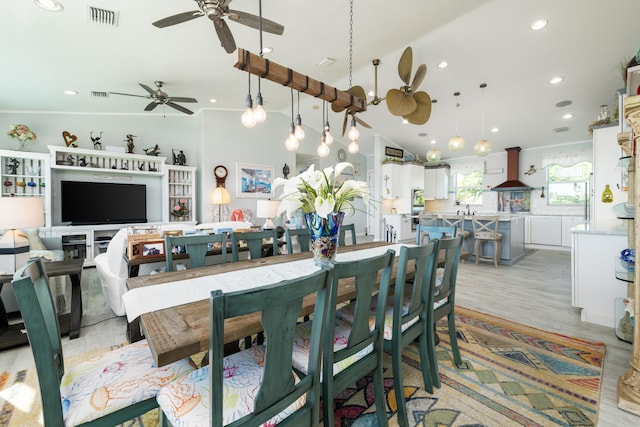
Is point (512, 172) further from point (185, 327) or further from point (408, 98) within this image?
point (185, 327)

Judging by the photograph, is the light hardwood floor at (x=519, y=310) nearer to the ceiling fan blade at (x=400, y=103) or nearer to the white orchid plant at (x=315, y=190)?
the white orchid plant at (x=315, y=190)

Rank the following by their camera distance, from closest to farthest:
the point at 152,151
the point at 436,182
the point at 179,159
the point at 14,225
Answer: the point at 14,225 < the point at 152,151 < the point at 179,159 < the point at 436,182

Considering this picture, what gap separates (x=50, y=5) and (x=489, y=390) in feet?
15.2

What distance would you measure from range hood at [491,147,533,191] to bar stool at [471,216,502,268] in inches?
125

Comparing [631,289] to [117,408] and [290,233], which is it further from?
[117,408]

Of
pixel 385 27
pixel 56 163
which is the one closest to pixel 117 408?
pixel 385 27

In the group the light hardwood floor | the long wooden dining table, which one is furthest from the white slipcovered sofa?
the long wooden dining table

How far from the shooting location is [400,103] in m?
3.07

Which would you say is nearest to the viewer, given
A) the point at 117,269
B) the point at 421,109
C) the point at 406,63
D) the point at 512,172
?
the point at 117,269

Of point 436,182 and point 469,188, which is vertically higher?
point 436,182

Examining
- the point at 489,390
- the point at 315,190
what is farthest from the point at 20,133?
the point at 489,390

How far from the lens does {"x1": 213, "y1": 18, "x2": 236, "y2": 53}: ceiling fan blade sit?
7.38 feet

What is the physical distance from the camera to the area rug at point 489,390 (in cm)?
153

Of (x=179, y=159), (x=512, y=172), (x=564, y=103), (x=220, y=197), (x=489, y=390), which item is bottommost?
(x=489, y=390)
